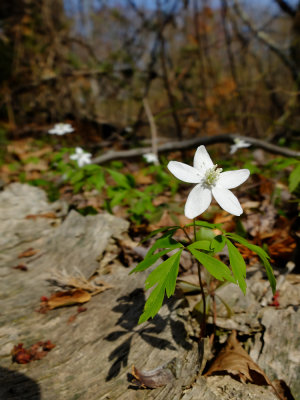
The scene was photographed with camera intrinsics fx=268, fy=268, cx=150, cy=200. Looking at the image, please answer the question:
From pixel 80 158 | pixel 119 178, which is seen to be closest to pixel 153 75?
pixel 80 158

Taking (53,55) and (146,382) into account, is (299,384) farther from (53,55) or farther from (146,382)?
(53,55)

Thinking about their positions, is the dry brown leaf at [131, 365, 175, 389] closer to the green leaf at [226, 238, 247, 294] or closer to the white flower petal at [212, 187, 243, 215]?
the green leaf at [226, 238, 247, 294]

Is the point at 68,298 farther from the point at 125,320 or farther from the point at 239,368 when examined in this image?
the point at 239,368

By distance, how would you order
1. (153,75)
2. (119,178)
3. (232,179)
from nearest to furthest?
(232,179) → (119,178) → (153,75)

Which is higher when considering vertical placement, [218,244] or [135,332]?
[218,244]

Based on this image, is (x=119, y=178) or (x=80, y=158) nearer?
(x=119, y=178)

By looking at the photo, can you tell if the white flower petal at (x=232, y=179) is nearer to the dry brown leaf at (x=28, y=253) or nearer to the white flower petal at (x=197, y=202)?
the white flower petal at (x=197, y=202)

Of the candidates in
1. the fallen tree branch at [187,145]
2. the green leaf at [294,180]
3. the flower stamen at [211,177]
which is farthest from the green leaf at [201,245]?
the fallen tree branch at [187,145]

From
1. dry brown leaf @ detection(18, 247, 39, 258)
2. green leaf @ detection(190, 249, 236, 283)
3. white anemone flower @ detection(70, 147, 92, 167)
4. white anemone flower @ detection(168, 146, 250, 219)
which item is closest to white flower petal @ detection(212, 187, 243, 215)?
white anemone flower @ detection(168, 146, 250, 219)
